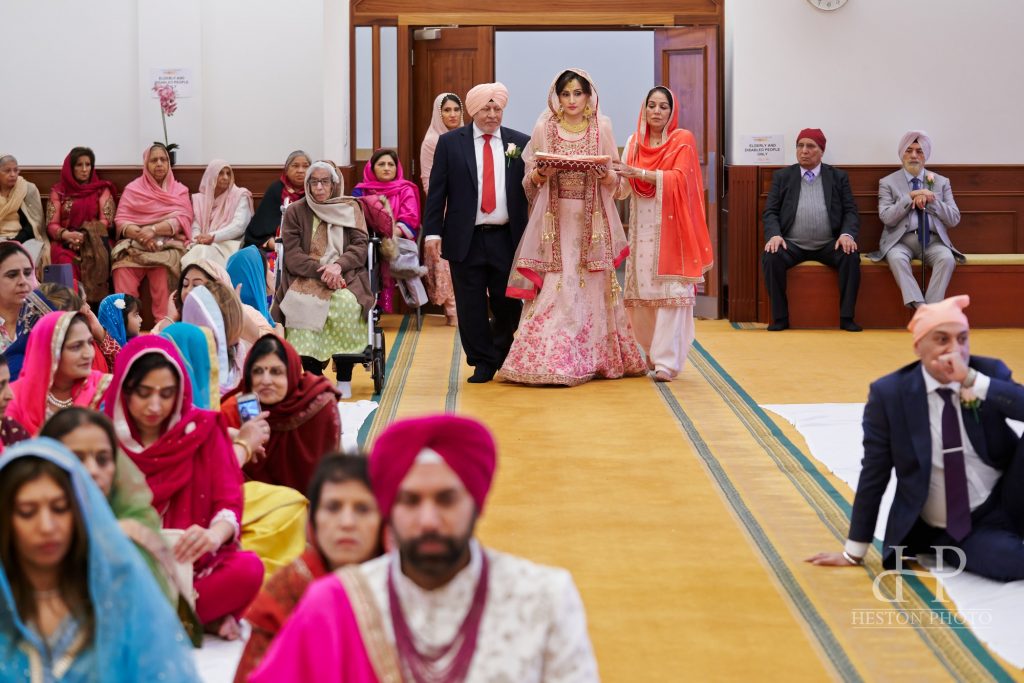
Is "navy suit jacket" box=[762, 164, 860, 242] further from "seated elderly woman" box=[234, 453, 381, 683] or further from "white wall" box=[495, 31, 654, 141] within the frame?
"seated elderly woman" box=[234, 453, 381, 683]

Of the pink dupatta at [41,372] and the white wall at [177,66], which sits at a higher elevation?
the white wall at [177,66]

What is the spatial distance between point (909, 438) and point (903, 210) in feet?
21.3

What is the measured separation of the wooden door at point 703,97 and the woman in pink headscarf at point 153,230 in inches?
145

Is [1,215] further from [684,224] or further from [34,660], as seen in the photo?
[34,660]

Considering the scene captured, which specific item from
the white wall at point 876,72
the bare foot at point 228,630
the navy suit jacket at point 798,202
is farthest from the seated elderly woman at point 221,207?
the bare foot at point 228,630

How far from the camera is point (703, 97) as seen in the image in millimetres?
10898

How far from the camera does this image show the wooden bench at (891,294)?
33.9 ft

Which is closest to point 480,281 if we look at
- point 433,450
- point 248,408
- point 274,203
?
point 274,203

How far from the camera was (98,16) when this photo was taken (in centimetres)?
1092

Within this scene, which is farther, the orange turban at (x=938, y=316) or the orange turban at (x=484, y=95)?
the orange turban at (x=484, y=95)

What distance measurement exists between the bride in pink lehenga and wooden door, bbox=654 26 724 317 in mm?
3286

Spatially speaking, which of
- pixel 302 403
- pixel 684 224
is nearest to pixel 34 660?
pixel 302 403

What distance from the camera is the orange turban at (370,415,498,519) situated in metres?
2.01

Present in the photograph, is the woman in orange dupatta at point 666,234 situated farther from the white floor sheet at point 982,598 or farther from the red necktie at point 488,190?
the white floor sheet at point 982,598
